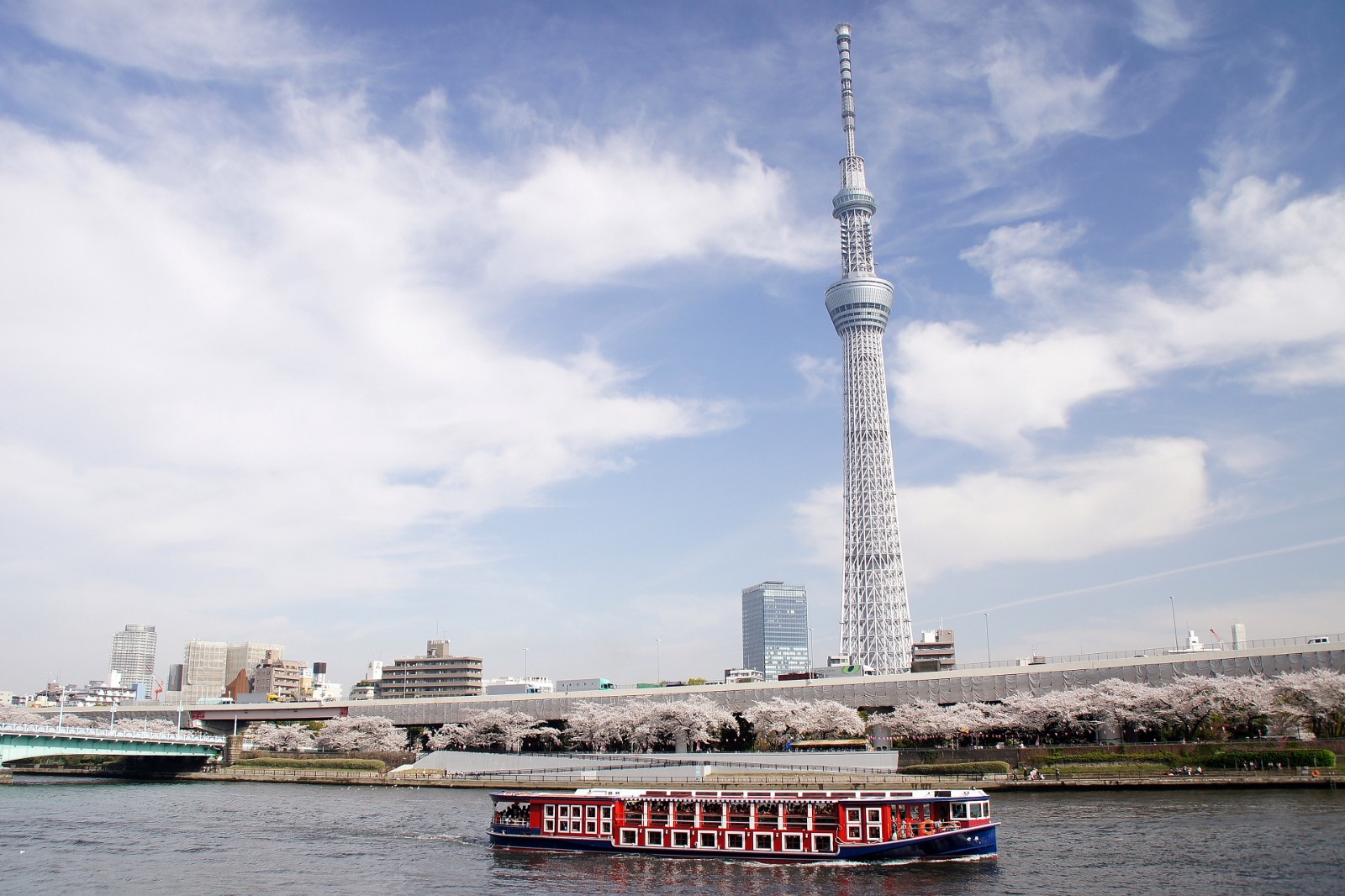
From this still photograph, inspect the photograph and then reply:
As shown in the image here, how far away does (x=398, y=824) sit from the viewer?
63.8 m

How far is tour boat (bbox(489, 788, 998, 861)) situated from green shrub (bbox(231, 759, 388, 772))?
58407mm

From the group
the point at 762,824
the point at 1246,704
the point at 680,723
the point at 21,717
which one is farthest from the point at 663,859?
the point at 21,717

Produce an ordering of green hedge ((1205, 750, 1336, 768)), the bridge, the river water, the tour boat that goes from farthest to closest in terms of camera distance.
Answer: the bridge < green hedge ((1205, 750, 1336, 768)) < the tour boat < the river water

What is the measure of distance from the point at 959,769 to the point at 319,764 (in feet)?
225

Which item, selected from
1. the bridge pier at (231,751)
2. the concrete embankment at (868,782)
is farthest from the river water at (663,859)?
the bridge pier at (231,751)

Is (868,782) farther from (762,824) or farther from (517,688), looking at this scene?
(517,688)

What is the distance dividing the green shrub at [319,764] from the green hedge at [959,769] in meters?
55.0

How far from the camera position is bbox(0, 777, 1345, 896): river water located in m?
41.8

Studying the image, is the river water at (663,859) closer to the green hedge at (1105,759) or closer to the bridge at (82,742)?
the green hedge at (1105,759)

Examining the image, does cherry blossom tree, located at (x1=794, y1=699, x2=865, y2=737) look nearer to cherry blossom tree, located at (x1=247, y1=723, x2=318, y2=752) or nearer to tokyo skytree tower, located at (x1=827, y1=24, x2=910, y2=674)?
cherry blossom tree, located at (x1=247, y1=723, x2=318, y2=752)

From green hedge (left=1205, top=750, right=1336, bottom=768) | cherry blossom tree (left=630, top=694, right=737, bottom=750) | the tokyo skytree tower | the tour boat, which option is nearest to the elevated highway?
cherry blossom tree (left=630, top=694, right=737, bottom=750)

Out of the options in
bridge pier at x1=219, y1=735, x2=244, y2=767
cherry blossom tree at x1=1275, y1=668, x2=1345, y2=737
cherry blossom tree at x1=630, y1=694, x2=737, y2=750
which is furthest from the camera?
bridge pier at x1=219, y1=735, x2=244, y2=767

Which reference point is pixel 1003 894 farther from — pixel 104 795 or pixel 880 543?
pixel 880 543

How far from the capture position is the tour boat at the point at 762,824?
4894 centimetres
